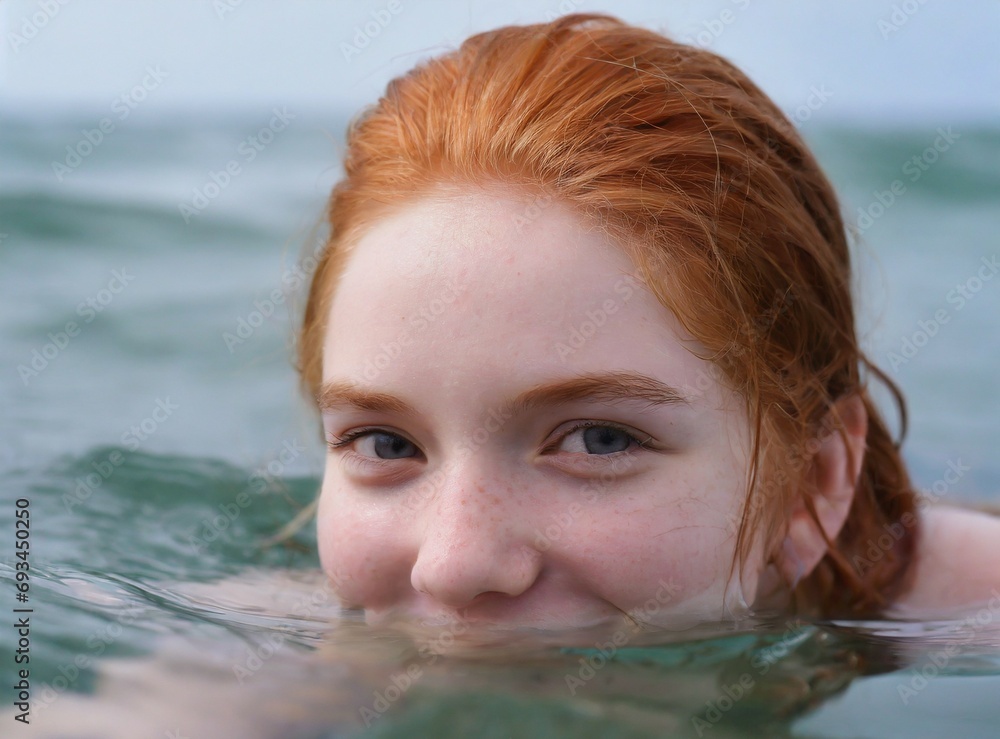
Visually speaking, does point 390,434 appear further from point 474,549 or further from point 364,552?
point 474,549

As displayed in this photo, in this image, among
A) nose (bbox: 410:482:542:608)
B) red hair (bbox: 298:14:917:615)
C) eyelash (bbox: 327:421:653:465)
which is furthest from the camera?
red hair (bbox: 298:14:917:615)

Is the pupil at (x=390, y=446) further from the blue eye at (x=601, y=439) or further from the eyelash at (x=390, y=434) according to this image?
the blue eye at (x=601, y=439)

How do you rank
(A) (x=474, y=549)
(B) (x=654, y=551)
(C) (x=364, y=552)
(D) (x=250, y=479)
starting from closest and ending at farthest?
1. (A) (x=474, y=549)
2. (B) (x=654, y=551)
3. (C) (x=364, y=552)
4. (D) (x=250, y=479)

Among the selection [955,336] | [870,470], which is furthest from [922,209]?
[870,470]

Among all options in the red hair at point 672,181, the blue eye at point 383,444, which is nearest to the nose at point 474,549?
the blue eye at point 383,444

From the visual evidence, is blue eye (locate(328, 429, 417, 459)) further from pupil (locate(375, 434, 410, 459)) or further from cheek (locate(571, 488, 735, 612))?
cheek (locate(571, 488, 735, 612))

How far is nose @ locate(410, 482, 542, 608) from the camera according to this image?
199 centimetres

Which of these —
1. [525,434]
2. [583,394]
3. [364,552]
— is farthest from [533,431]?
[364,552]

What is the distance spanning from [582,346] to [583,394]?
92 mm

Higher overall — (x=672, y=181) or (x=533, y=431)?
(x=672, y=181)

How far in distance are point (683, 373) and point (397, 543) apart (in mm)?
666

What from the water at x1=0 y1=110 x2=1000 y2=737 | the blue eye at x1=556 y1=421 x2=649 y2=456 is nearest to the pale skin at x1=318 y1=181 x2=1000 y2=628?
the blue eye at x1=556 y1=421 x2=649 y2=456

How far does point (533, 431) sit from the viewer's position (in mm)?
2082

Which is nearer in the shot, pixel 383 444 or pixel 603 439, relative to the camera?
pixel 603 439
